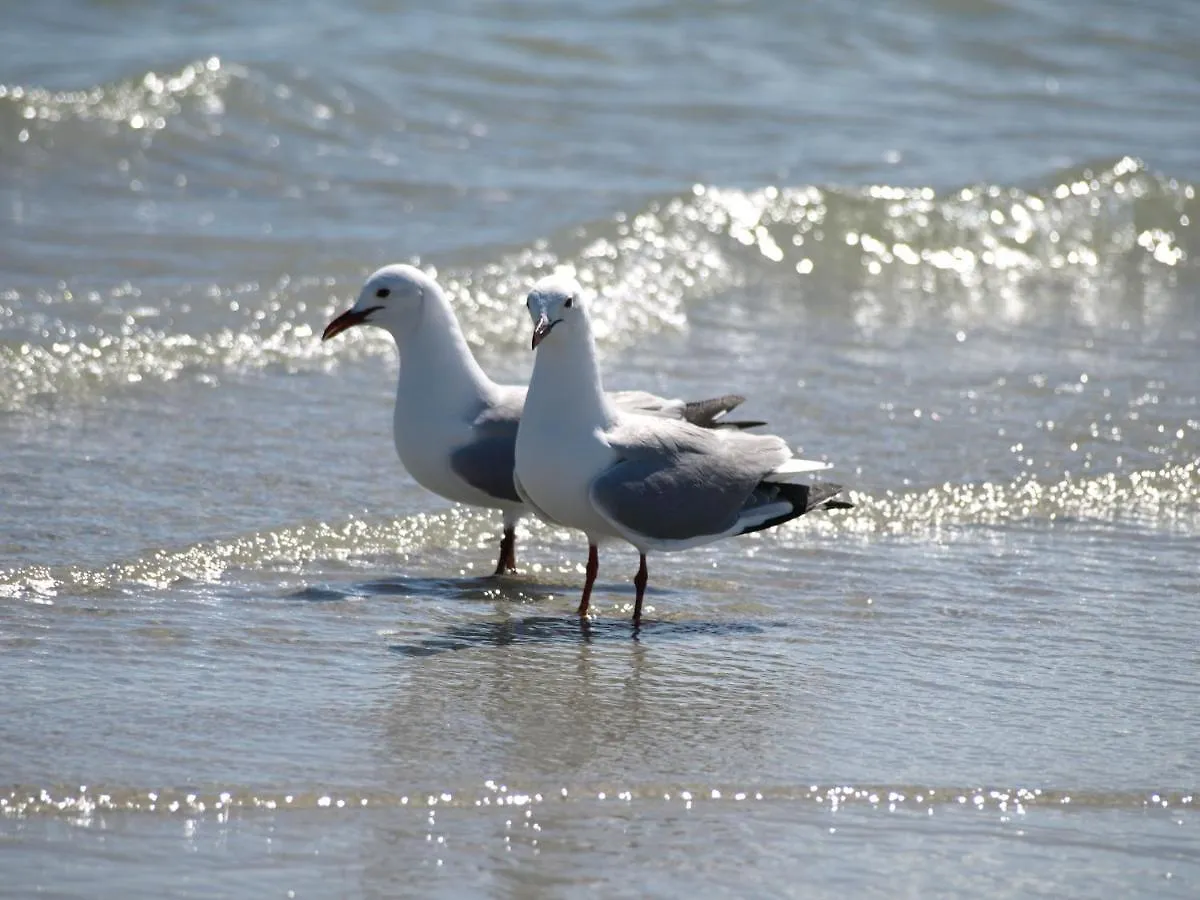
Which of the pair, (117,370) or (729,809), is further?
(117,370)

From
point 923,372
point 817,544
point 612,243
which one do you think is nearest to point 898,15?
point 612,243

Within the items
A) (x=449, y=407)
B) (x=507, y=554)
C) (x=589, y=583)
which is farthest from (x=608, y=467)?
(x=449, y=407)

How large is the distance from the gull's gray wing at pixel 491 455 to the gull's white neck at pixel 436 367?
0.39ft

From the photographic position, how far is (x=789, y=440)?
25.8 feet

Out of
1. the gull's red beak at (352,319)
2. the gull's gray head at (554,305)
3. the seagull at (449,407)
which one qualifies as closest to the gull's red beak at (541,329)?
the gull's gray head at (554,305)

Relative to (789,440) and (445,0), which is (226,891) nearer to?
(789,440)

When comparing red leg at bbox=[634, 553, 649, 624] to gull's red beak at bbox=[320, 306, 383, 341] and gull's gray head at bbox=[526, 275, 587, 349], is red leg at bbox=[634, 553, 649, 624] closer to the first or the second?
gull's gray head at bbox=[526, 275, 587, 349]

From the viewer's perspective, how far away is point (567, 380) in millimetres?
A: 5680

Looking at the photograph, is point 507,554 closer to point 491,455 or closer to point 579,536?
point 491,455

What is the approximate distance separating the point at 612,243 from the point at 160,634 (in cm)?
613

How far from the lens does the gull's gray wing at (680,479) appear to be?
223 inches

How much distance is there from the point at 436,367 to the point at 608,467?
99 cm

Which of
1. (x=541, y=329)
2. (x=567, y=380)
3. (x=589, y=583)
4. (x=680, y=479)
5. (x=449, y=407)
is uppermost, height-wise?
(x=541, y=329)

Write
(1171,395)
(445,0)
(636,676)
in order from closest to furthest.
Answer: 1. (636,676)
2. (1171,395)
3. (445,0)
